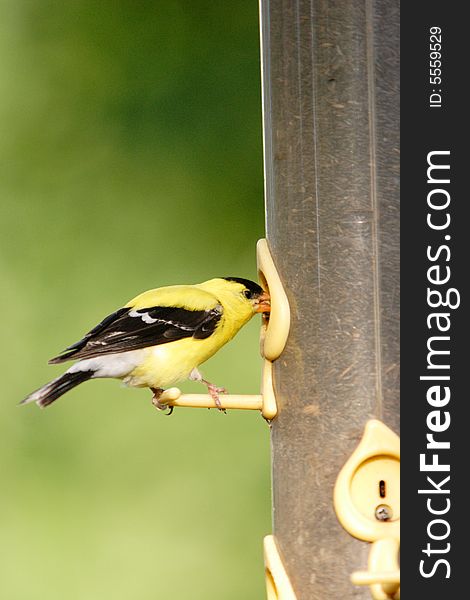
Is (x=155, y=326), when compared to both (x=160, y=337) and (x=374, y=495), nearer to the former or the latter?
(x=160, y=337)

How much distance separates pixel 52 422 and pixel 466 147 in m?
4.23

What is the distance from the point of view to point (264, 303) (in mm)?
4051

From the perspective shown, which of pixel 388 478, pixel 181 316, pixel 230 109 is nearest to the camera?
pixel 388 478

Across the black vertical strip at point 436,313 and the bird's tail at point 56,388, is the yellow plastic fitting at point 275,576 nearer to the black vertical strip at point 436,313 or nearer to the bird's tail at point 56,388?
the black vertical strip at point 436,313

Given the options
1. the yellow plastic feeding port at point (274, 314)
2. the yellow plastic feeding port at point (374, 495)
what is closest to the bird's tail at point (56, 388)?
the yellow plastic feeding port at point (274, 314)

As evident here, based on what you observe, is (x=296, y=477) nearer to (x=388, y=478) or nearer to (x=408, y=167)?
(x=388, y=478)

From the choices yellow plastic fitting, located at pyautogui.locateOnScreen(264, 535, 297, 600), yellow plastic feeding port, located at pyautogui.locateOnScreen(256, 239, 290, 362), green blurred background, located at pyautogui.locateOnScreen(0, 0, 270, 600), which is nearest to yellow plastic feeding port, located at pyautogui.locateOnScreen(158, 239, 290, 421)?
yellow plastic feeding port, located at pyautogui.locateOnScreen(256, 239, 290, 362)

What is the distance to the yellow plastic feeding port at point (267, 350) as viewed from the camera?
379 centimetres

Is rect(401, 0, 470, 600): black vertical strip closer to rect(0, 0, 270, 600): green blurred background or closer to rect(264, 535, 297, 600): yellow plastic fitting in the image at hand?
rect(264, 535, 297, 600): yellow plastic fitting

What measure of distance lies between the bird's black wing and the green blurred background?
198 centimetres

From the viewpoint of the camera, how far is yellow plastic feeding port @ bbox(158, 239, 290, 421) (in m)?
3.79

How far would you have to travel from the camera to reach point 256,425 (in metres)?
6.86

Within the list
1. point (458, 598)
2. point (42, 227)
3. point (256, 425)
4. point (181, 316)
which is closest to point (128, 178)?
point (42, 227)

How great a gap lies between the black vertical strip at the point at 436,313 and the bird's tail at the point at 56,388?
1.46 metres
